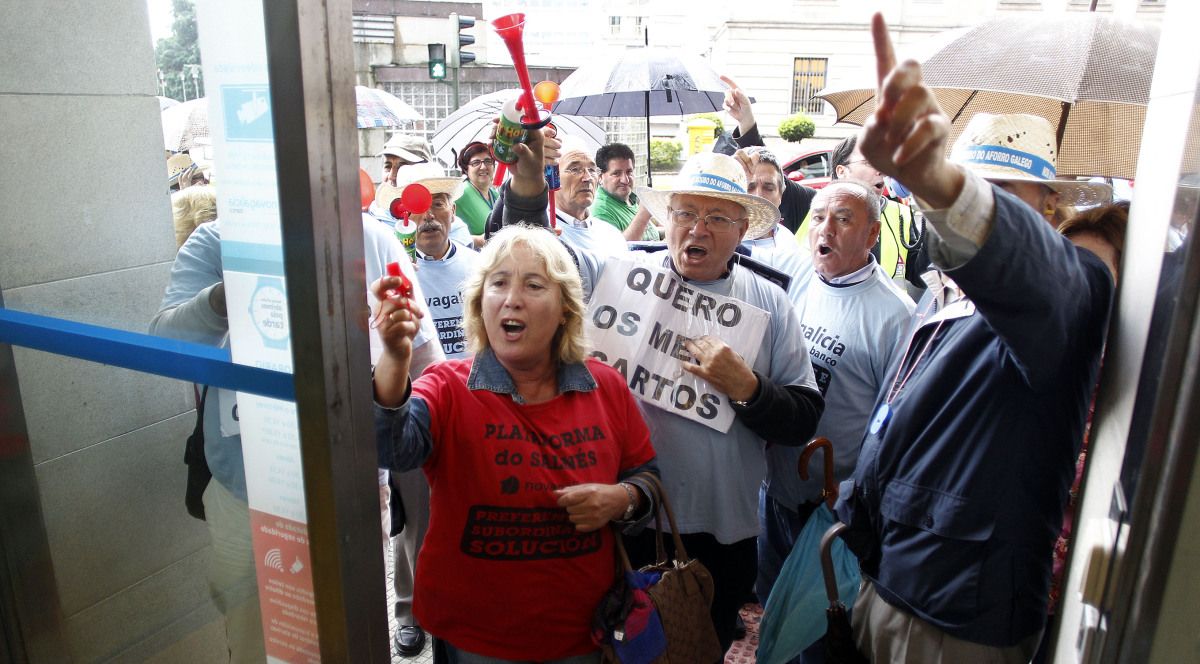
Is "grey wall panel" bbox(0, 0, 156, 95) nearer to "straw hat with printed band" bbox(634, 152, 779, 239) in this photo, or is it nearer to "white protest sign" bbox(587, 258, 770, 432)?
"white protest sign" bbox(587, 258, 770, 432)

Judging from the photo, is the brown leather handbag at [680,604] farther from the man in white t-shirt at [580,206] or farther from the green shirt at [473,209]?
the green shirt at [473,209]

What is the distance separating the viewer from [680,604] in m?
2.01

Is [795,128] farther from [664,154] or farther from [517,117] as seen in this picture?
[517,117]

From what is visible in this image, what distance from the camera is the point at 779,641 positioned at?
8.00 feet

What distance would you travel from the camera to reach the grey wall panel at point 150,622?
7.37 ft

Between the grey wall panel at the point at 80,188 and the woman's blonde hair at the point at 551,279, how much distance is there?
805 millimetres

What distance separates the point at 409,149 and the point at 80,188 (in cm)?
317

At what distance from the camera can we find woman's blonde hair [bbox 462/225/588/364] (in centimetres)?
213

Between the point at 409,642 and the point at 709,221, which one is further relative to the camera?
the point at 409,642

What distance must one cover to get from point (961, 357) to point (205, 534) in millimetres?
1914

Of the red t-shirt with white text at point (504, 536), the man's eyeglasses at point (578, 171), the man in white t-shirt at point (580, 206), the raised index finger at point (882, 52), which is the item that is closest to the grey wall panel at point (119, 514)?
the red t-shirt with white text at point (504, 536)

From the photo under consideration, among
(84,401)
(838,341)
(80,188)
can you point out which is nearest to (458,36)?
(838,341)

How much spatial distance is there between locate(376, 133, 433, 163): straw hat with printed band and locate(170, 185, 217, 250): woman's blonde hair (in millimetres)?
3066

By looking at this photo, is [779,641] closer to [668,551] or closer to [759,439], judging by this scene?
[668,551]
